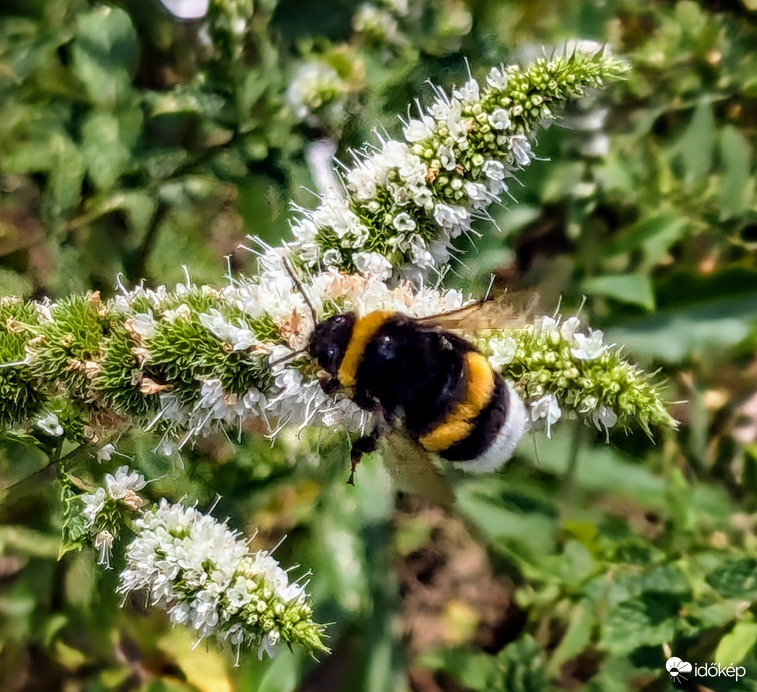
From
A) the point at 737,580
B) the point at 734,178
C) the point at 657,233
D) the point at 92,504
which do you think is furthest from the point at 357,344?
the point at 734,178

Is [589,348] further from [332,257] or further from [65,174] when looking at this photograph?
[65,174]

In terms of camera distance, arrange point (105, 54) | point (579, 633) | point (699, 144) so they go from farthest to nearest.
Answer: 1. point (699, 144)
2. point (105, 54)
3. point (579, 633)

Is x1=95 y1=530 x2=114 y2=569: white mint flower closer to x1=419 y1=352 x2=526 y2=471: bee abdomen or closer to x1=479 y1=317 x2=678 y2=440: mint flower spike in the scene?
x1=419 y1=352 x2=526 y2=471: bee abdomen

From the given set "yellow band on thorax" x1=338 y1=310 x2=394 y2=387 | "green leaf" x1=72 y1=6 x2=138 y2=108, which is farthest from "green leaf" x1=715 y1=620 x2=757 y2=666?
"green leaf" x1=72 y1=6 x2=138 y2=108

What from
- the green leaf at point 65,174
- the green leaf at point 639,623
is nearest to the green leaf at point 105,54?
the green leaf at point 65,174

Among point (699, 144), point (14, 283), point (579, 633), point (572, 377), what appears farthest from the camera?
point (699, 144)

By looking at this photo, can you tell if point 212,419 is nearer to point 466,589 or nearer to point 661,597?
point 661,597

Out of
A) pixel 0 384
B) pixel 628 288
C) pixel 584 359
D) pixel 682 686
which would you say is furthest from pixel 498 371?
pixel 682 686
